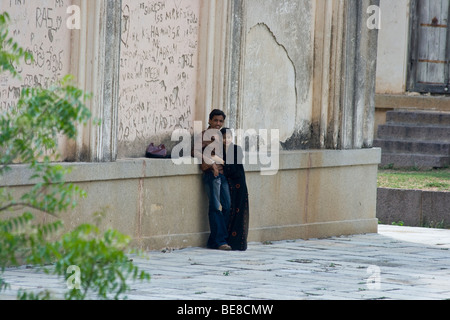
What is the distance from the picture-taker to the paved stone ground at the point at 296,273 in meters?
8.17

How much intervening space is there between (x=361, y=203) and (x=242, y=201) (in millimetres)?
2946

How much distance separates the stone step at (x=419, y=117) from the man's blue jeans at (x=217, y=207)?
853 centimetres

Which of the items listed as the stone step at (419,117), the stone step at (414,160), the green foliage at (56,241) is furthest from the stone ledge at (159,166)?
the stone step at (419,117)

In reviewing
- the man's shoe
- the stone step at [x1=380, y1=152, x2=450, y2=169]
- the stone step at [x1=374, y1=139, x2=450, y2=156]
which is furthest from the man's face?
the stone step at [x1=374, y1=139, x2=450, y2=156]

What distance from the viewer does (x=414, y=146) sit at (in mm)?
18375

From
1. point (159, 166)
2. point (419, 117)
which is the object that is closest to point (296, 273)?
point (159, 166)

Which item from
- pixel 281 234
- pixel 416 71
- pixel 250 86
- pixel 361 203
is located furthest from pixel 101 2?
pixel 416 71

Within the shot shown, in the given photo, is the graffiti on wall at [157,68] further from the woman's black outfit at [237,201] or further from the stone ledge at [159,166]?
the woman's black outfit at [237,201]

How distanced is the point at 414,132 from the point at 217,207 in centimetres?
847

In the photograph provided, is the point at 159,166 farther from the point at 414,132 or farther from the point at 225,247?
the point at 414,132

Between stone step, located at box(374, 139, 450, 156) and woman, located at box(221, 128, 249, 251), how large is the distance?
7.72 m

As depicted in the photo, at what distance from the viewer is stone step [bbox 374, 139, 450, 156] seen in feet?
59.5

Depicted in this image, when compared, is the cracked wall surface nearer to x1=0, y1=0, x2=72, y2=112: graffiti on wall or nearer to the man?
the man

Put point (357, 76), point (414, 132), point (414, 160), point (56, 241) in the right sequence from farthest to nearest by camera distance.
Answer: point (414, 132), point (414, 160), point (357, 76), point (56, 241)
